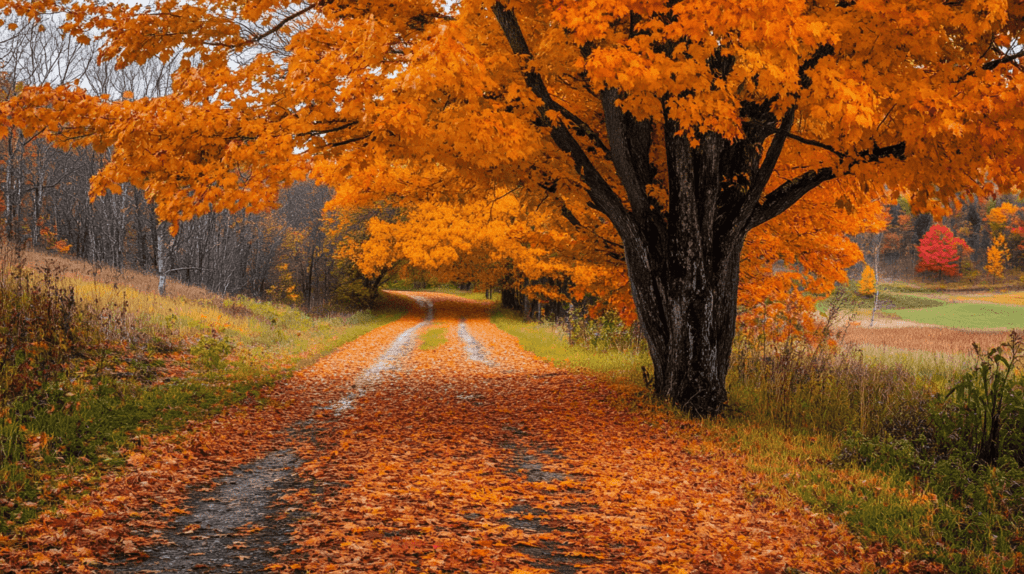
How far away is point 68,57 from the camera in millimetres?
17906

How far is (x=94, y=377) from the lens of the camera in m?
6.80

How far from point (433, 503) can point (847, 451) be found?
4.07 metres

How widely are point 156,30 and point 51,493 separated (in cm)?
601

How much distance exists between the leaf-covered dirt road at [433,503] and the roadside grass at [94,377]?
0.35m

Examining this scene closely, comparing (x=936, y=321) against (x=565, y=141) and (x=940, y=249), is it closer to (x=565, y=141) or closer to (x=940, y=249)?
(x=940, y=249)

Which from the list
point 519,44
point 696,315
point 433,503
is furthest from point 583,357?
point 433,503

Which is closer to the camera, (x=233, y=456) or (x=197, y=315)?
(x=233, y=456)

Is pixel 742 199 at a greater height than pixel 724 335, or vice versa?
pixel 742 199

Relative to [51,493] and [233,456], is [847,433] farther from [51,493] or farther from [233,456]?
[51,493]

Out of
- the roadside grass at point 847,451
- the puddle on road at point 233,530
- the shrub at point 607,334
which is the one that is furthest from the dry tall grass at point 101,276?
the roadside grass at point 847,451

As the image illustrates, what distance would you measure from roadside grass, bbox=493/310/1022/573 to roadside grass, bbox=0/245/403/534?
579 cm

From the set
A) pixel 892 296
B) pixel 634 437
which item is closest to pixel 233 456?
pixel 634 437

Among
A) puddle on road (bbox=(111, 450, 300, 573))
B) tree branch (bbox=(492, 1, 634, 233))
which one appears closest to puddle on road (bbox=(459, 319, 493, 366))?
tree branch (bbox=(492, 1, 634, 233))

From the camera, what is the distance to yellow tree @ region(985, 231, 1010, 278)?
172 feet
